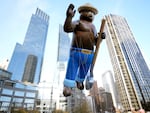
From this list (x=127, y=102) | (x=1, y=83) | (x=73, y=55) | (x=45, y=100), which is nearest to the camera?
(x=73, y=55)

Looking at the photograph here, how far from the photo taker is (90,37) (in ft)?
6.56

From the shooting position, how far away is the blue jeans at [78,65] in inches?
73.8

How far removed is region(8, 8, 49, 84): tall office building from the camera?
7038 centimetres

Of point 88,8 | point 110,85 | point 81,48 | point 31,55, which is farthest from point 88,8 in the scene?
point 31,55

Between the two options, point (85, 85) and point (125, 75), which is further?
point (125, 75)

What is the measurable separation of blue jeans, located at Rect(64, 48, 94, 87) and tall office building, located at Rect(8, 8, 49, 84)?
74.2m

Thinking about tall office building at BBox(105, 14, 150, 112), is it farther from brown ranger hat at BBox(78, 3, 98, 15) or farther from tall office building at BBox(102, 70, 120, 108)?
brown ranger hat at BBox(78, 3, 98, 15)

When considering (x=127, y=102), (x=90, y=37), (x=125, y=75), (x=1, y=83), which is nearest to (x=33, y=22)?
(x=1, y=83)

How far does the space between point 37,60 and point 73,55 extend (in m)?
78.5

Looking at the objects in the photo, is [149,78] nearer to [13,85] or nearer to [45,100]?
[45,100]

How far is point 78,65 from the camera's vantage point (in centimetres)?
195

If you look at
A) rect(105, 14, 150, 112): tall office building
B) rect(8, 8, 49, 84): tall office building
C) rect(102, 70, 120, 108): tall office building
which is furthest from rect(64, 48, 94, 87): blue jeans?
rect(8, 8, 49, 84): tall office building

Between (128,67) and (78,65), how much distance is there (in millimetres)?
47313

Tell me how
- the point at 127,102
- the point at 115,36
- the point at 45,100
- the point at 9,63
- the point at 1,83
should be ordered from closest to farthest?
the point at 1,83
the point at 127,102
the point at 45,100
the point at 115,36
the point at 9,63
